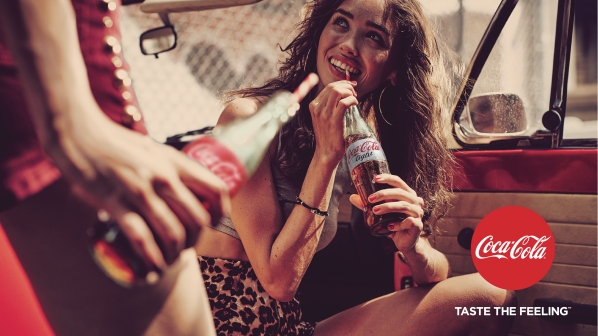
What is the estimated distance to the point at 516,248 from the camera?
2.00m

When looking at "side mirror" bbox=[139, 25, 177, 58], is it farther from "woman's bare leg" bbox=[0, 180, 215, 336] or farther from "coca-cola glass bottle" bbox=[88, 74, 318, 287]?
"woman's bare leg" bbox=[0, 180, 215, 336]

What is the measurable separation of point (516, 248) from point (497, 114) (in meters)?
0.61

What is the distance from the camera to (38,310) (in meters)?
1.03

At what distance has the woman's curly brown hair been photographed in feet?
6.75

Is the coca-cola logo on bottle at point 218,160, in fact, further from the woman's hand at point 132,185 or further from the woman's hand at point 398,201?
the woman's hand at point 398,201

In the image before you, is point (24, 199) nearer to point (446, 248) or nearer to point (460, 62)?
point (446, 248)

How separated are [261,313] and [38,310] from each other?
2.77ft

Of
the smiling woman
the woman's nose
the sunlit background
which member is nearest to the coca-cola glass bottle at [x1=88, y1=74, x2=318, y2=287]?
the smiling woman

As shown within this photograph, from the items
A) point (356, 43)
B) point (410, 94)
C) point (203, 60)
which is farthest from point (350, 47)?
point (203, 60)

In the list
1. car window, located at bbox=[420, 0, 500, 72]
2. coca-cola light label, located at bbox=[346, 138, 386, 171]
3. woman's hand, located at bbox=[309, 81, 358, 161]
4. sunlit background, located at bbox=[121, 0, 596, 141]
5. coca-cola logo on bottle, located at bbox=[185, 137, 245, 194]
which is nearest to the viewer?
coca-cola logo on bottle, located at bbox=[185, 137, 245, 194]

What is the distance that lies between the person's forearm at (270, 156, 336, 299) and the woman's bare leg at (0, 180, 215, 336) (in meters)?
0.72

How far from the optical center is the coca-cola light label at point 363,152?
1.58 metres

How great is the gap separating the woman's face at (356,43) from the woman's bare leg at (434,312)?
2.87 ft

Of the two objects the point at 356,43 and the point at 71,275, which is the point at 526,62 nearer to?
the point at 356,43
